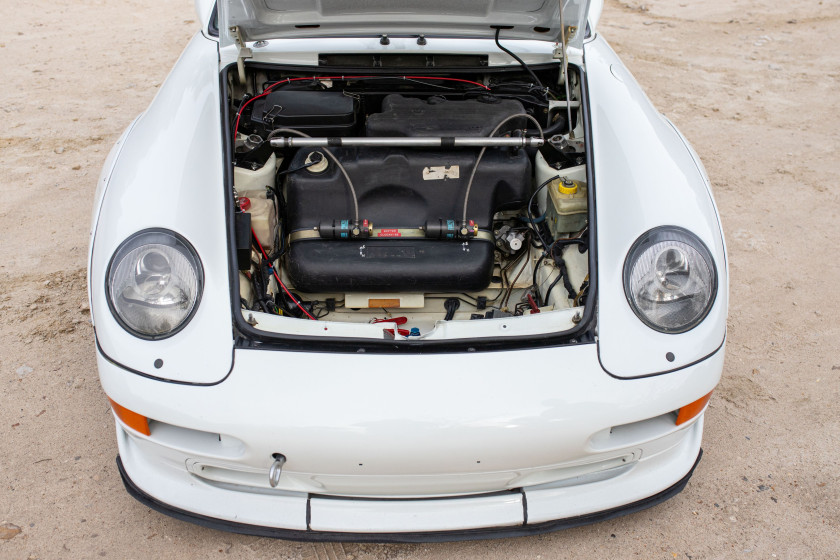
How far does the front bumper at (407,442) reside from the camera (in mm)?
1610

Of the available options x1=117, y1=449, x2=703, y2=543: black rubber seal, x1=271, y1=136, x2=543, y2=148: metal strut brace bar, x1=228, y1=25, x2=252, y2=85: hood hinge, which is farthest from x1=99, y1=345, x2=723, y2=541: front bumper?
x1=228, y1=25, x2=252, y2=85: hood hinge

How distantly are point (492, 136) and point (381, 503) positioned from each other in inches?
48.3

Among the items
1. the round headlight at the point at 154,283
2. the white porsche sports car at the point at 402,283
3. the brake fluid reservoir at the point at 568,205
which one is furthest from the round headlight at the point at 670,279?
the round headlight at the point at 154,283

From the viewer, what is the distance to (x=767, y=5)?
273 inches

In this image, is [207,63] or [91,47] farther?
[91,47]

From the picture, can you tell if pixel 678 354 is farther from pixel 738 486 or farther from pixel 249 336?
pixel 249 336

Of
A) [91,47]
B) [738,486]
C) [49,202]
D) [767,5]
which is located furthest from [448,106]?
[767,5]

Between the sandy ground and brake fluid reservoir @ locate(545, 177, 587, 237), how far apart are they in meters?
0.91

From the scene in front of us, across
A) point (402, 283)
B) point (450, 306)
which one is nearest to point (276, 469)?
point (402, 283)

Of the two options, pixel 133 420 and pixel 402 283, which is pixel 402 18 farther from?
pixel 133 420

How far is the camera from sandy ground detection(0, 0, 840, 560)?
1995mm

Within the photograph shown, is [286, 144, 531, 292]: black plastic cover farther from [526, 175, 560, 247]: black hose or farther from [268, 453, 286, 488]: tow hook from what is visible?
[268, 453, 286, 488]: tow hook

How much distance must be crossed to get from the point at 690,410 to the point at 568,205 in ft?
2.45

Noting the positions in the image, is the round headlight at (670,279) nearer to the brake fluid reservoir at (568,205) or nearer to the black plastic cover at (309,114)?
the brake fluid reservoir at (568,205)
